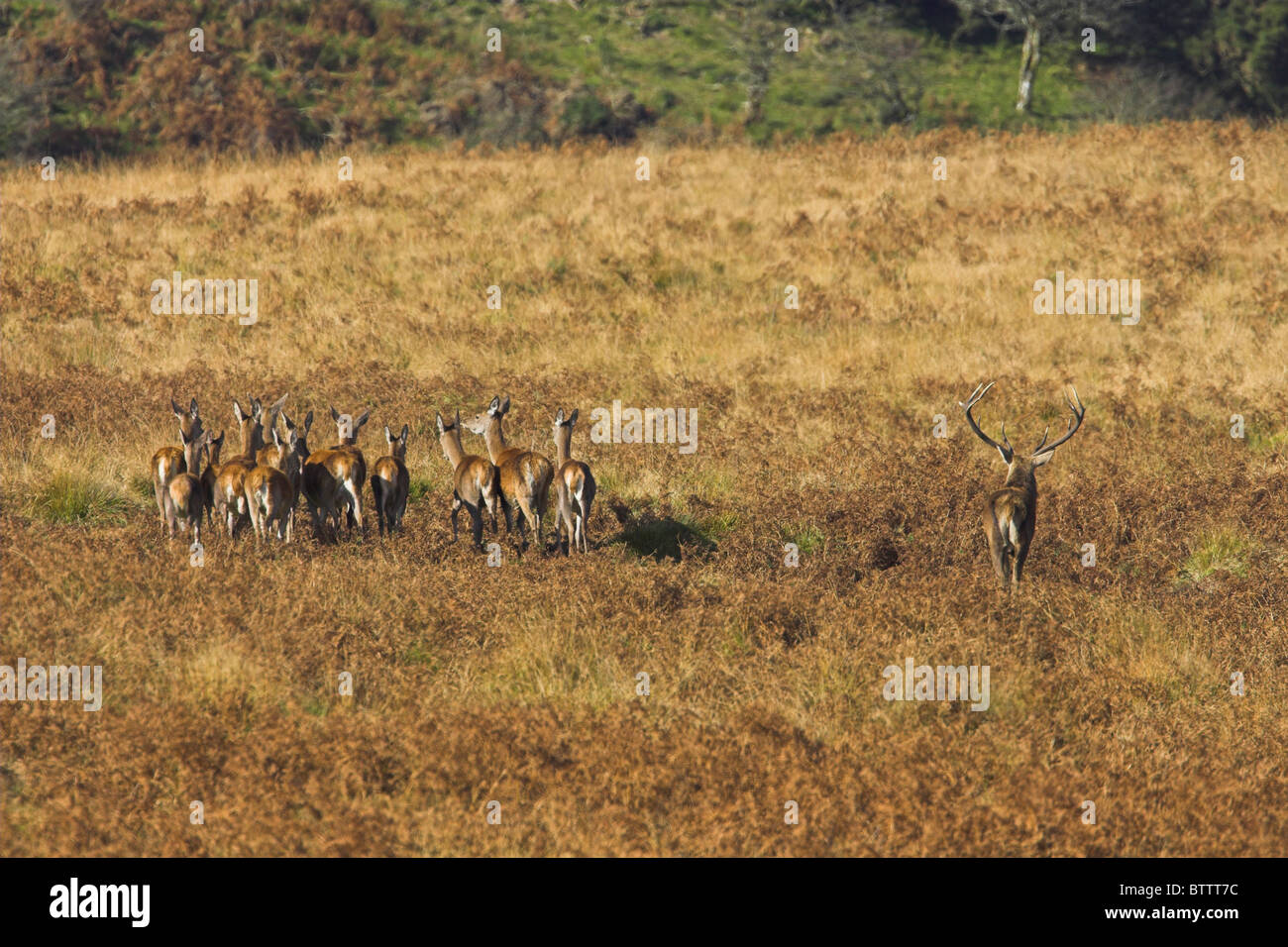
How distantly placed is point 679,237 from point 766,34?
93.7ft

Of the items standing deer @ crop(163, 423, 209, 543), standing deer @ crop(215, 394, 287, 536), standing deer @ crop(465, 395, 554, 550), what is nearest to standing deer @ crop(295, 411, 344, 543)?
standing deer @ crop(215, 394, 287, 536)

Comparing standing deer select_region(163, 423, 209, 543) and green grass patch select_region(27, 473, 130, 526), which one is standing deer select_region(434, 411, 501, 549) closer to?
standing deer select_region(163, 423, 209, 543)

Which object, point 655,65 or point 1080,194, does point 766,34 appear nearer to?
point 655,65

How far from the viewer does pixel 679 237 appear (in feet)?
72.1

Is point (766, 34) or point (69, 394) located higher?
point (766, 34)

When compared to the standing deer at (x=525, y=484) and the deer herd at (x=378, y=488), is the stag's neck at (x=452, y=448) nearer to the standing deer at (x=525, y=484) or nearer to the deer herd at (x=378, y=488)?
the deer herd at (x=378, y=488)

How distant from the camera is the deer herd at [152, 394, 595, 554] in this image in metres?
10.2

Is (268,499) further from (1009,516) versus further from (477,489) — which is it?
(1009,516)

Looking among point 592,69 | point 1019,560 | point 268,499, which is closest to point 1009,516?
point 1019,560

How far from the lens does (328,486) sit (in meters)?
10.9

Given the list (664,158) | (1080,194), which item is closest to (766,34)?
(664,158)

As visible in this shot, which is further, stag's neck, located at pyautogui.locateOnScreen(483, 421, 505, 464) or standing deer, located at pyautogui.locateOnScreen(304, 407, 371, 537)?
stag's neck, located at pyautogui.locateOnScreen(483, 421, 505, 464)
